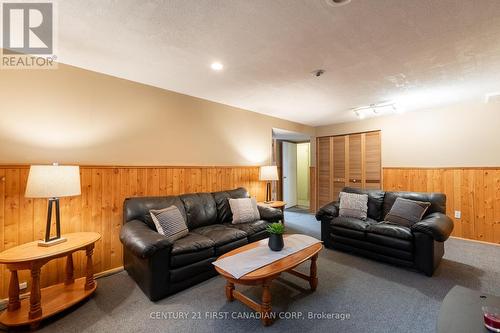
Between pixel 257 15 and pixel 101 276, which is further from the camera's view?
pixel 101 276

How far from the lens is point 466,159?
3.84 m

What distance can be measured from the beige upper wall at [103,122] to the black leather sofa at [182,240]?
26.7 inches

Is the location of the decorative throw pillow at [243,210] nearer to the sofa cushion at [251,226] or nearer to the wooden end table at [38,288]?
the sofa cushion at [251,226]

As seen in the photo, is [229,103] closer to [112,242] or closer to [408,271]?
[112,242]

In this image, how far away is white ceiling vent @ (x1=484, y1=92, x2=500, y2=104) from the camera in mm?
3343

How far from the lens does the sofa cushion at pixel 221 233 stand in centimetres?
261

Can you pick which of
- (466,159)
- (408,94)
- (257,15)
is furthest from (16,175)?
(466,159)

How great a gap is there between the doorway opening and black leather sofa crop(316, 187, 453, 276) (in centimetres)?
284

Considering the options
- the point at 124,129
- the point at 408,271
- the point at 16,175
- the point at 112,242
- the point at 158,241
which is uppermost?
the point at 124,129

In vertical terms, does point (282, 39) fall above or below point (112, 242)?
above

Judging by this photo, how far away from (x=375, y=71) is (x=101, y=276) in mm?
4027

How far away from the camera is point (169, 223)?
8.41 ft

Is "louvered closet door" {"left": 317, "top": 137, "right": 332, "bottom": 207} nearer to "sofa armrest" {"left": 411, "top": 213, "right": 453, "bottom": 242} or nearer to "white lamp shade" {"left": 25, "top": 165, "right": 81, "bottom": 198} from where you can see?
"sofa armrest" {"left": 411, "top": 213, "right": 453, "bottom": 242}

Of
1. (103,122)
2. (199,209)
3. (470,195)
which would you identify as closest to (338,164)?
(470,195)
